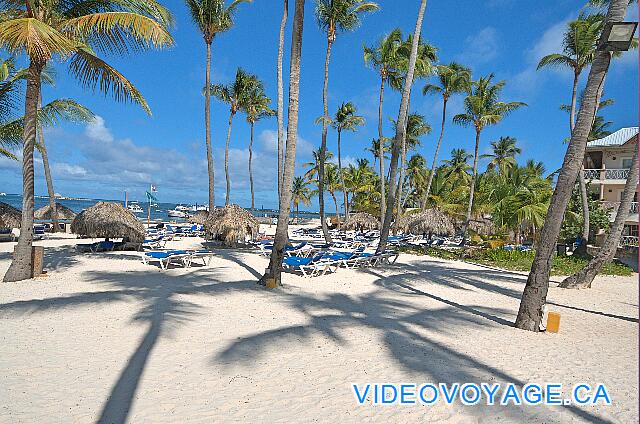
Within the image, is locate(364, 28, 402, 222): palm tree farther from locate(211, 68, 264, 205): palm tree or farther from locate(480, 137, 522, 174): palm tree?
locate(480, 137, 522, 174): palm tree

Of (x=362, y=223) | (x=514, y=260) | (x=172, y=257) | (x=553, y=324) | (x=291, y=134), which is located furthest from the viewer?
(x=362, y=223)

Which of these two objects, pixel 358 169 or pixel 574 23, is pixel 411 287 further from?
pixel 358 169

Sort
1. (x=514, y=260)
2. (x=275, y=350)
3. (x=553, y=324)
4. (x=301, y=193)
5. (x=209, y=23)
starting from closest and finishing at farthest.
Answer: (x=275, y=350)
(x=553, y=324)
(x=514, y=260)
(x=209, y=23)
(x=301, y=193)

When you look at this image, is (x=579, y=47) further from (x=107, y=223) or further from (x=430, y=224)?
(x=107, y=223)

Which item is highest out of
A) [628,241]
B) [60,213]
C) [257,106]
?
[257,106]

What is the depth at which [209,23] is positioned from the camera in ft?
70.1

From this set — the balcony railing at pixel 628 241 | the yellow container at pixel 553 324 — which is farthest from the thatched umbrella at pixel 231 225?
the balcony railing at pixel 628 241

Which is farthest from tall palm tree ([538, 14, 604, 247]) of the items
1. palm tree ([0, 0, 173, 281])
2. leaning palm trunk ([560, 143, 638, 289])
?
palm tree ([0, 0, 173, 281])

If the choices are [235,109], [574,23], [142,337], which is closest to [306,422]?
[142,337]

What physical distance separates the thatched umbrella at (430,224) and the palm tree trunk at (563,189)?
607 inches

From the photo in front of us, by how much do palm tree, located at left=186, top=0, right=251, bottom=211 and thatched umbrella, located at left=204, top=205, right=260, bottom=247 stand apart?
400 centimetres

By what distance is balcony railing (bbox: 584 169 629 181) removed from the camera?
2438cm

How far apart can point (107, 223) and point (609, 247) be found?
1788 centimetres

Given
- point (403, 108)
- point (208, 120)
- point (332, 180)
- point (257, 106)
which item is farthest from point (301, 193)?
point (403, 108)
